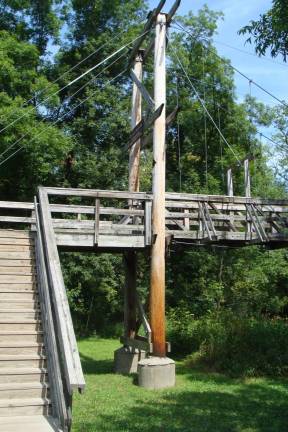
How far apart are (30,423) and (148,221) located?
592 cm

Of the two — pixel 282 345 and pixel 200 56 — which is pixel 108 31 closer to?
pixel 200 56

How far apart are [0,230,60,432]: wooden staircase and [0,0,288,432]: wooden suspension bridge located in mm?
11

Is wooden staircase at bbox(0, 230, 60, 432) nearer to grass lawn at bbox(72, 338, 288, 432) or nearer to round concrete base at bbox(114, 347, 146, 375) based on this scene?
grass lawn at bbox(72, 338, 288, 432)

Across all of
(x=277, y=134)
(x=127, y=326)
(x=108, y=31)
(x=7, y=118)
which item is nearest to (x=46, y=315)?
(x=127, y=326)

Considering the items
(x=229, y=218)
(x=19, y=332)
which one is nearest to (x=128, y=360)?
(x=229, y=218)

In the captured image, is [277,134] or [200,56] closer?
[200,56]

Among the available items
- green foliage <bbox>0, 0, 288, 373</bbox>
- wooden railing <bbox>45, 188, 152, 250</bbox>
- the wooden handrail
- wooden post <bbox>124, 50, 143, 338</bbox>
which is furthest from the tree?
green foliage <bbox>0, 0, 288, 373</bbox>

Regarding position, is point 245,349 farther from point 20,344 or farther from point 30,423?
point 30,423

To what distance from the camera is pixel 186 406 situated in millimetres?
8539

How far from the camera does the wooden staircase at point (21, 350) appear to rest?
6039 mm

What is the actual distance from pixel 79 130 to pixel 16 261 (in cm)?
1365

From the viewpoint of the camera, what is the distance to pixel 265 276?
20.6m

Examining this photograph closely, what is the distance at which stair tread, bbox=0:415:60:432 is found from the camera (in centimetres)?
553

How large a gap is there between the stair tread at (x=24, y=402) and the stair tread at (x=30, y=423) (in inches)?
7.5
